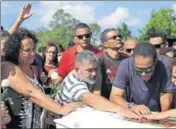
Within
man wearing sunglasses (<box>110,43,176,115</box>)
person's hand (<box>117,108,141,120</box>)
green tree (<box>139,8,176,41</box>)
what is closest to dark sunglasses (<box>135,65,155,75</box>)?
man wearing sunglasses (<box>110,43,176,115</box>)

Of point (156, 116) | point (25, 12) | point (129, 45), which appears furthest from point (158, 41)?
point (156, 116)

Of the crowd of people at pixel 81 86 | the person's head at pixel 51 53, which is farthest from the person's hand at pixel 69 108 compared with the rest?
the person's head at pixel 51 53

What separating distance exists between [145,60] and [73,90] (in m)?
0.63

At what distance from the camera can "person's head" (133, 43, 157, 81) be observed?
3.19 meters

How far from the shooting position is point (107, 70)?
444 centimetres

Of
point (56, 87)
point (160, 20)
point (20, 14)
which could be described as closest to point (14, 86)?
point (56, 87)

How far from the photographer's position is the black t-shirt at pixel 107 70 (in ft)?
14.1

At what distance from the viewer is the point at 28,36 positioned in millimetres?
3102

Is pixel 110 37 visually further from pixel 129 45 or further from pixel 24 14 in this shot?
pixel 24 14

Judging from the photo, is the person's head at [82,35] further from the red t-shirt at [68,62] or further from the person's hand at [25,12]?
the person's hand at [25,12]

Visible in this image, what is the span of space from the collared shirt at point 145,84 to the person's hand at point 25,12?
116 centimetres

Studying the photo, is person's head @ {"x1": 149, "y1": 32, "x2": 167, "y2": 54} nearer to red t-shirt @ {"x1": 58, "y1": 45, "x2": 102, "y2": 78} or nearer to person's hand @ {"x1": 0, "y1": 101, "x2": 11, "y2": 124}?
red t-shirt @ {"x1": 58, "y1": 45, "x2": 102, "y2": 78}

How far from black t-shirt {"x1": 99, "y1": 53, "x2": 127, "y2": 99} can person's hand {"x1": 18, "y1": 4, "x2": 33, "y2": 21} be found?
885mm

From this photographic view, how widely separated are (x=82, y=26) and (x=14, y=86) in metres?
2.27
